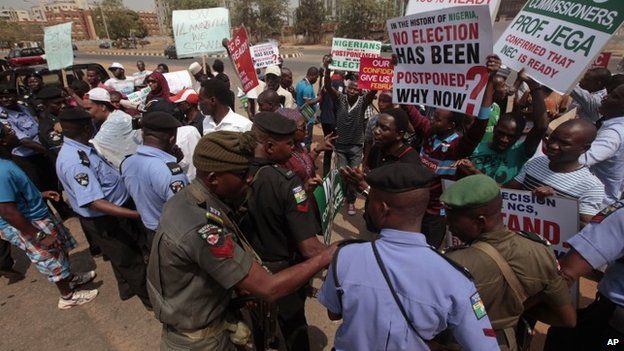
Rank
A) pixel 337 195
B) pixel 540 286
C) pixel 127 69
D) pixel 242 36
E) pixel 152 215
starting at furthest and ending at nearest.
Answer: pixel 127 69
pixel 242 36
pixel 337 195
pixel 152 215
pixel 540 286

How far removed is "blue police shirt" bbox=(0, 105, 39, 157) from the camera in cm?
534

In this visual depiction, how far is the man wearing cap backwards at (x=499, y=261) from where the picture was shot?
1618 mm

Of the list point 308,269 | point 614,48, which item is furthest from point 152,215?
point 614,48

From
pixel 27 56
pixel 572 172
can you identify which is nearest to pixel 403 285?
pixel 572 172

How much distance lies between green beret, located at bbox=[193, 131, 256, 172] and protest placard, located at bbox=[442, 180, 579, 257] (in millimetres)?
2174

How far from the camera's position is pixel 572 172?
2770 mm

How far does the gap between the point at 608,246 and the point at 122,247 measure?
13.2ft

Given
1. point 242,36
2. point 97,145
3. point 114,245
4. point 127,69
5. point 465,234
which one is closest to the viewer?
point 465,234

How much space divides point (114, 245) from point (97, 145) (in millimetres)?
1254

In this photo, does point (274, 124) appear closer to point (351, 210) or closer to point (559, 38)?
point (559, 38)

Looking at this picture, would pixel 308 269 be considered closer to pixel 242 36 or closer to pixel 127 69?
pixel 242 36

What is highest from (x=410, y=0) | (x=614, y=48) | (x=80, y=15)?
(x=80, y=15)

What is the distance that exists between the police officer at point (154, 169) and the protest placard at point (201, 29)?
5.01 metres

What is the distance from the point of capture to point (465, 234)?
179 cm
